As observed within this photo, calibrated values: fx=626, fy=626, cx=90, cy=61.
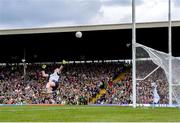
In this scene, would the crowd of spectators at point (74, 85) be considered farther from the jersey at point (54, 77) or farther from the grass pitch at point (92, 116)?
the grass pitch at point (92, 116)

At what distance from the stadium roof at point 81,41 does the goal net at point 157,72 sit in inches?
523

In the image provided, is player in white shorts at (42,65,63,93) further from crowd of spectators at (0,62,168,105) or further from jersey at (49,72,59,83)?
crowd of spectators at (0,62,168,105)

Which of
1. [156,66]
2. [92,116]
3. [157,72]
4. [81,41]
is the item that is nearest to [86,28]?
[81,41]

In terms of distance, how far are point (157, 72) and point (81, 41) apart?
2211 cm

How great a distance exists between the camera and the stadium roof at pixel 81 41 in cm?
5038

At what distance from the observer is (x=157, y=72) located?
34.0m

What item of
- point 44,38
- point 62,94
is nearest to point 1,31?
point 44,38

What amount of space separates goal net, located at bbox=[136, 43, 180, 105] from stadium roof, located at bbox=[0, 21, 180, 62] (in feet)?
43.5

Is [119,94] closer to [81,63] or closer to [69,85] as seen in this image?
[69,85]

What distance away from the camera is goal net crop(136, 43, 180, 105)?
107ft

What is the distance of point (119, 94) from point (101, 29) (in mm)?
5448

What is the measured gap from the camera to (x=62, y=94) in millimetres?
53906

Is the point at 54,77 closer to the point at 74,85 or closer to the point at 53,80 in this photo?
the point at 53,80

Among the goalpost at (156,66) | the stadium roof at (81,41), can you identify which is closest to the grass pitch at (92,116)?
the goalpost at (156,66)
